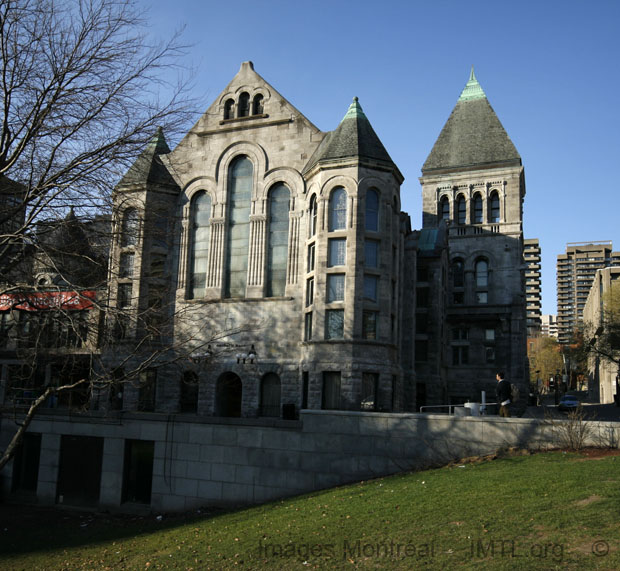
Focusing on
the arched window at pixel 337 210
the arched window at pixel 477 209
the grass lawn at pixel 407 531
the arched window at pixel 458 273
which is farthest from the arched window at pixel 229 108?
the arched window at pixel 477 209

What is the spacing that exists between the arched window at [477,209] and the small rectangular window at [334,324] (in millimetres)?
35123

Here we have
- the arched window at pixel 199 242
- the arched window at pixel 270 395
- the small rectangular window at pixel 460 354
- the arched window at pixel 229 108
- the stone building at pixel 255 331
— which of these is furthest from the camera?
the small rectangular window at pixel 460 354

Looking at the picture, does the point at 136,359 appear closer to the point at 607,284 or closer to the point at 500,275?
the point at 500,275

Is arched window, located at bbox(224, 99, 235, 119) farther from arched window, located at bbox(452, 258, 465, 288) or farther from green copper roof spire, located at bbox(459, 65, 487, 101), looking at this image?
green copper roof spire, located at bbox(459, 65, 487, 101)

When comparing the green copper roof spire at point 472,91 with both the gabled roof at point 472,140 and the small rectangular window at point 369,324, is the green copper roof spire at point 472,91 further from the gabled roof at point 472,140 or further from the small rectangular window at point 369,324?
the small rectangular window at point 369,324

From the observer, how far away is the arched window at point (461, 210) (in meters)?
61.8

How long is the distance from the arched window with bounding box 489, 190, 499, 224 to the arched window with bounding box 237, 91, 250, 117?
3284 cm

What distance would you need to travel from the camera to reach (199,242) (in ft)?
114

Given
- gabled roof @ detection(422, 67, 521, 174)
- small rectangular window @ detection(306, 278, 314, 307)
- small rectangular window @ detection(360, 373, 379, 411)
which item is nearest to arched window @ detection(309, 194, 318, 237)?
small rectangular window @ detection(306, 278, 314, 307)

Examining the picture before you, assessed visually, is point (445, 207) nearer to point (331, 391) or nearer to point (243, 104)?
point (243, 104)

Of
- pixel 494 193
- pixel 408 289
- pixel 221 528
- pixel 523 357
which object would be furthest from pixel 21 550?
pixel 494 193

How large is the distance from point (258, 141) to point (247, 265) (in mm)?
6817

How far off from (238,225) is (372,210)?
7.48 meters

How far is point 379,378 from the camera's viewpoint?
2922cm
